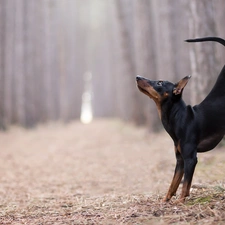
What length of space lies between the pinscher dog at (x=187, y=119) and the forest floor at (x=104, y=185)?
1.34 ft

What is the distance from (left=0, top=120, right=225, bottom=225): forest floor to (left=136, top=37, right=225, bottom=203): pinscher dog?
408 millimetres

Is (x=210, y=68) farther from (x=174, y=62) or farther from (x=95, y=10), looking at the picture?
(x=95, y=10)

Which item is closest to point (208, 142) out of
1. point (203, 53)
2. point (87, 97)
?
point (203, 53)

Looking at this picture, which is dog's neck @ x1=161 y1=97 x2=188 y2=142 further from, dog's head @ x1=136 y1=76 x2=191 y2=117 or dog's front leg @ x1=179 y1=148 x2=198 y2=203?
dog's front leg @ x1=179 y1=148 x2=198 y2=203

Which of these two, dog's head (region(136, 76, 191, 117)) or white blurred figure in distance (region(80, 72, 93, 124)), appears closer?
dog's head (region(136, 76, 191, 117))

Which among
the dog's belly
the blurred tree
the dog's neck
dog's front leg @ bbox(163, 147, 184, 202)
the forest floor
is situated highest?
the blurred tree

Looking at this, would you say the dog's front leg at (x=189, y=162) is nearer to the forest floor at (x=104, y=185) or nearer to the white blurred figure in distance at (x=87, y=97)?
the forest floor at (x=104, y=185)

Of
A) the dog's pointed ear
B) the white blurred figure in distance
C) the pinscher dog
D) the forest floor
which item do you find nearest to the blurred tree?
the forest floor

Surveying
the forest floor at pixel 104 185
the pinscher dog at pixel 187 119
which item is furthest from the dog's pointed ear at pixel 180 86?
the forest floor at pixel 104 185

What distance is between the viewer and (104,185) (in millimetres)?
5359

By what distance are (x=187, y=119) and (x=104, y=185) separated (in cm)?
244

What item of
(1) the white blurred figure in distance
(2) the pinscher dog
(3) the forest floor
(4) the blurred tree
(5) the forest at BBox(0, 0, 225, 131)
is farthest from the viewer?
(1) the white blurred figure in distance

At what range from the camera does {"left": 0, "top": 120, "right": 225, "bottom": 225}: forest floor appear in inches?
120

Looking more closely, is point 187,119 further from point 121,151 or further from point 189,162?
point 121,151
